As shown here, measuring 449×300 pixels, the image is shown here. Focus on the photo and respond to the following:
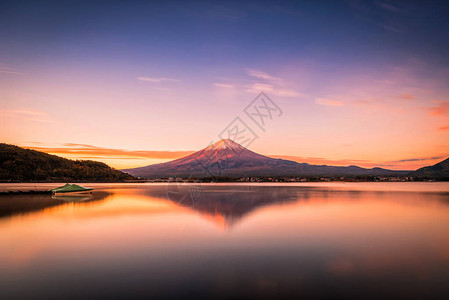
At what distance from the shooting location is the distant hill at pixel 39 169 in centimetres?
8071

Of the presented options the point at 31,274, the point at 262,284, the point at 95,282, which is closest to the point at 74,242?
the point at 31,274

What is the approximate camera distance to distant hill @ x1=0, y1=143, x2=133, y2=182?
80.7 m

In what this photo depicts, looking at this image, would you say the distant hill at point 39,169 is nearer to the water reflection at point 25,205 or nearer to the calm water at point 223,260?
the water reflection at point 25,205

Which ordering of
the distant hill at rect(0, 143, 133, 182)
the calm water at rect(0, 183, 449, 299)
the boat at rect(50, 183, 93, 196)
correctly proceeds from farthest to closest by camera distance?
the distant hill at rect(0, 143, 133, 182)
the boat at rect(50, 183, 93, 196)
the calm water at rect(0, 183, 449, 299)

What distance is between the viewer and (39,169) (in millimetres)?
87062

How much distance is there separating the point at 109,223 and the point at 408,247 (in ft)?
Answer: 37.0

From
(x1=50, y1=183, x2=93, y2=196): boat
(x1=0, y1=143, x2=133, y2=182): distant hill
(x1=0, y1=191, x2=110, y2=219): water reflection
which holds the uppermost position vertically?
(x1=0, y1=143, x2=133, y2=182): distant hill

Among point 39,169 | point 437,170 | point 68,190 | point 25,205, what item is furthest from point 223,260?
point 437,170

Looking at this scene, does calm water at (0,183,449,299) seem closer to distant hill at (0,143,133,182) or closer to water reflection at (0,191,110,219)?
water reflection at (0,191,110,219)

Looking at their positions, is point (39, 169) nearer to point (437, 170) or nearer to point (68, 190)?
point (68, 190)

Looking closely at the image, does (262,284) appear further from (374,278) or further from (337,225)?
(337,225)

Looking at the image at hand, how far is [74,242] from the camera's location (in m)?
9.20

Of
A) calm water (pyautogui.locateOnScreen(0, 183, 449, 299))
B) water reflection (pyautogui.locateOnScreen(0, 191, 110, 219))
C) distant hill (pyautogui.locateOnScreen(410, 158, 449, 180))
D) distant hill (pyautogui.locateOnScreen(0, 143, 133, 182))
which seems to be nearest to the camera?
calm water (pyautogui.locateOnScreen(0, 183, 449, 299))

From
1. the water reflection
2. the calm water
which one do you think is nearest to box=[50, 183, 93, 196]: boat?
the water reflection
